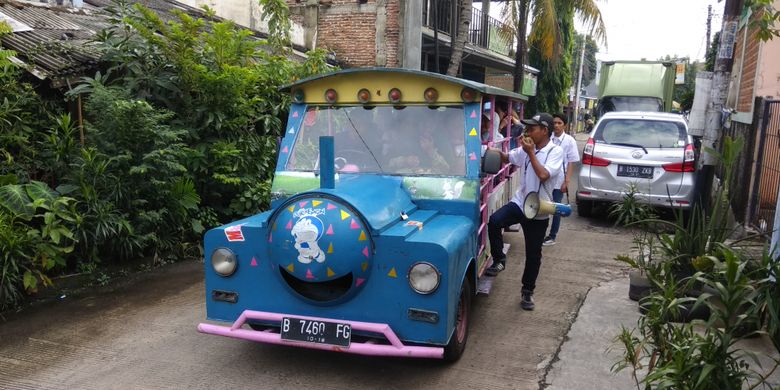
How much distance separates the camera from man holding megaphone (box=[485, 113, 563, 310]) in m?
4.97

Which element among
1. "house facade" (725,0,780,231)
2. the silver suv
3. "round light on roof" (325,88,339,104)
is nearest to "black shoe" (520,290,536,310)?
"round light on roof" (325,88,339,104)

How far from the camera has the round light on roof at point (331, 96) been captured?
4.90 m

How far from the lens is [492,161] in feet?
14.5

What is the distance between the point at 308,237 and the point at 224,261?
76 centimetres

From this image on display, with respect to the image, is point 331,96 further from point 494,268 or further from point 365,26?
point 365,26

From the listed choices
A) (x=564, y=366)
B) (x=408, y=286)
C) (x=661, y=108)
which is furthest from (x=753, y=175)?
(x=661, y=108)

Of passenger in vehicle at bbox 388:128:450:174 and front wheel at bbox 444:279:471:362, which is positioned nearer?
front wheel at bbox 444:279:471:362

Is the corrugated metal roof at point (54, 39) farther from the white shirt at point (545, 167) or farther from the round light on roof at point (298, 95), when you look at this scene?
the white shirt at point (545, 167)

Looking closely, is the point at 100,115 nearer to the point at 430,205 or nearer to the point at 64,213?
the point at 64,213

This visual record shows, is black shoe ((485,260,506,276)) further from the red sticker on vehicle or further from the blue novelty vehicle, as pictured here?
the red sticker on vehicle

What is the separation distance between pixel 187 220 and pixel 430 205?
365 centimetres

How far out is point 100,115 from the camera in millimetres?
6102

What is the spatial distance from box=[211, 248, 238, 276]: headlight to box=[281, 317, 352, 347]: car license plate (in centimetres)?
54

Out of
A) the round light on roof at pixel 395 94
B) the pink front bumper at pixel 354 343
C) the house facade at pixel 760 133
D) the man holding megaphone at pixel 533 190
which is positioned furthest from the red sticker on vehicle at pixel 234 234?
the house facade at pixel 760 133
